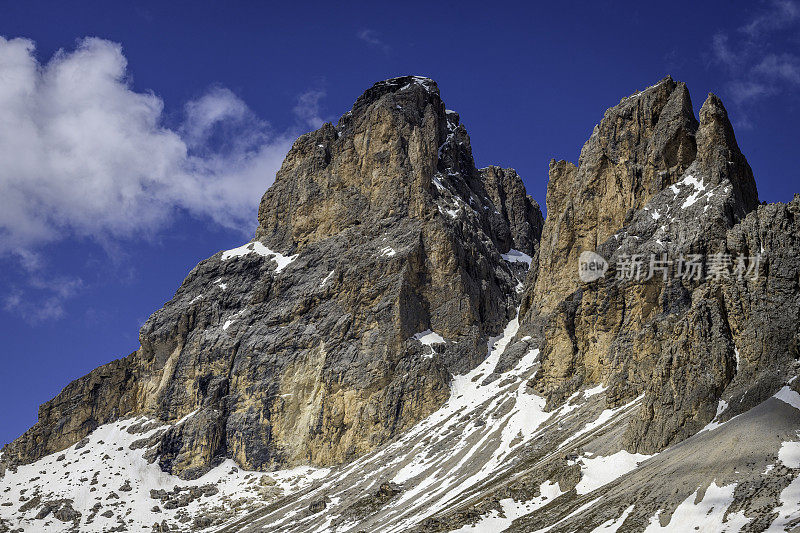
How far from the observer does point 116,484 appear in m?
135

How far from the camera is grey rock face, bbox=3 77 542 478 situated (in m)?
136

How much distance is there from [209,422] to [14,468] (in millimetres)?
37255

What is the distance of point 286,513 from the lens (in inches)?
4380

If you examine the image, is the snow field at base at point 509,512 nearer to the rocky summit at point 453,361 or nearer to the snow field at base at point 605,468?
the rocky summit at point 453,361

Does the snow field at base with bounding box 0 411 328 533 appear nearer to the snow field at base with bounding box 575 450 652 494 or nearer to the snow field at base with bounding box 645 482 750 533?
the snow field at base with bounding box 575 450 652 494

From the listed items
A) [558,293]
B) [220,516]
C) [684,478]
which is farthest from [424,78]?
[684,478]

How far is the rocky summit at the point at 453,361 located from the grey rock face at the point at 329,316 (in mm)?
474

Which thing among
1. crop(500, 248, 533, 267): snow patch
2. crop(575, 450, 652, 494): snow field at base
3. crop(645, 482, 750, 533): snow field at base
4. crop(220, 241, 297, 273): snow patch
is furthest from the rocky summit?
crop(500, 248, 533, 267): snow patch

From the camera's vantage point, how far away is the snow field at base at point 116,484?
410ft

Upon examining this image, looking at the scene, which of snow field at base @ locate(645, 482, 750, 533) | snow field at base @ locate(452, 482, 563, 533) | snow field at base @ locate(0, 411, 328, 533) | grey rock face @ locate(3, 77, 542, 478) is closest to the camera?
snow field at base @ locate(645, 482, 750, 533)

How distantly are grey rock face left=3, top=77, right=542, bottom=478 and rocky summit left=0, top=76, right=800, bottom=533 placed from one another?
47 centimetres

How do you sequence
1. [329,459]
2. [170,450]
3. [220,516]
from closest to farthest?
[220,516]
[329,459]
[170,450]

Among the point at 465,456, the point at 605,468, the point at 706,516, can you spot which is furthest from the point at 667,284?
the point at 706,516

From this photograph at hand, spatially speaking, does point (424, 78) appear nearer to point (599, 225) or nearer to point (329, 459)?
point (599, 225)
